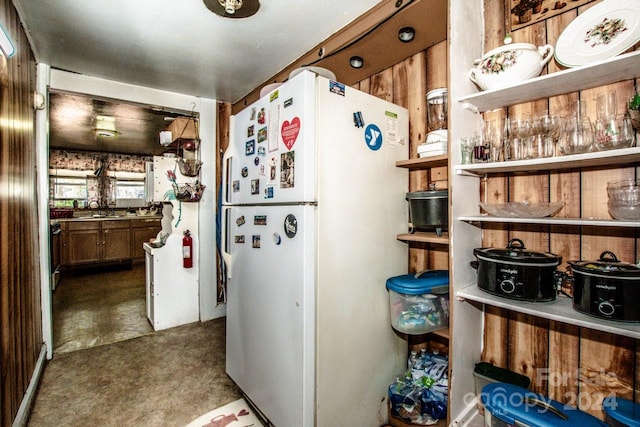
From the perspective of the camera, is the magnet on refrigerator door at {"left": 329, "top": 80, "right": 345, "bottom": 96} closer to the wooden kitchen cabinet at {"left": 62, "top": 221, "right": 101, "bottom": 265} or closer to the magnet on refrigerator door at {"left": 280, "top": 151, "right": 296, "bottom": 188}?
the magnet on refrigerator door at {"left": 280, "top": 151, "right": 296, "bottom": 188}

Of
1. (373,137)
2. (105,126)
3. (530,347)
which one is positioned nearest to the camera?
(530,347)

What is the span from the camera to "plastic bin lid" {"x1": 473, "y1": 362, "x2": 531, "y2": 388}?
4.57 ft

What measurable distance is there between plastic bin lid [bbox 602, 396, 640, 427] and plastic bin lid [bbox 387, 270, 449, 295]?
0.70 meters

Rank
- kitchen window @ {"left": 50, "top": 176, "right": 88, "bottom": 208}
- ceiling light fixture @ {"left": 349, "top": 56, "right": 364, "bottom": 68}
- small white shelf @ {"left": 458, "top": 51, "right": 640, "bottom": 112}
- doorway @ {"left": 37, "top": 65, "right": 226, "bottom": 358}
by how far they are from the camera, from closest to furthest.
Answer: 1. small white shelf @ {"left": 458, "top": 51, "right": 640, "bottom": 112}
2. ceiling light fixture @ {"left": 349, "top": 56, "right": 364, "bottom": 68}
3. doorway @ {"left": 37, "top": 65, "right": 226, "bottom": 358}
4. kitchen window @ {"left": 50, "top": 176, "right": 88, "bottom": 208}

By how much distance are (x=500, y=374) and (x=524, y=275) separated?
0.57 m

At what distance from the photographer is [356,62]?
2.06 metres

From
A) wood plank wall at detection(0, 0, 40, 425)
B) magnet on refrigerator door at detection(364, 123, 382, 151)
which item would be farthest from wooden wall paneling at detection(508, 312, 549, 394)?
wood plank wall at detection(0, 0, 40, 425)

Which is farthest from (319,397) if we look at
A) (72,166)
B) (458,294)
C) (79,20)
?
(72,166)

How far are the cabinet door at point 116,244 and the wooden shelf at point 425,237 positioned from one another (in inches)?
232

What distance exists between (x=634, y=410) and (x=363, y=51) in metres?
2.13

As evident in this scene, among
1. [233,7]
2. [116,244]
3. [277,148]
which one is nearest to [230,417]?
[277,148]

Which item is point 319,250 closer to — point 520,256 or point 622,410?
point 520,256

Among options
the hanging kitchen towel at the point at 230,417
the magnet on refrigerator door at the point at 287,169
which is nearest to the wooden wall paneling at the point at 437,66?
the magnet on refrigerator door at the point at 287,169

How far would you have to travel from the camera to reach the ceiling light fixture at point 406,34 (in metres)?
1.69
